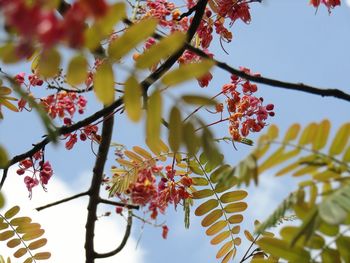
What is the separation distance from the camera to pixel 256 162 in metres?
1.73

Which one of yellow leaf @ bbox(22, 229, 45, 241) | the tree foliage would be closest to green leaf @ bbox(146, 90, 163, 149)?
the tree foliage

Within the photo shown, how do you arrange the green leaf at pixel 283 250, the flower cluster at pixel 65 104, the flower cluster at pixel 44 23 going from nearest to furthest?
the flower cluster at pixel 44 23 < the green leaf at pixel 283 250 < the flower cluster at pixel 65 104

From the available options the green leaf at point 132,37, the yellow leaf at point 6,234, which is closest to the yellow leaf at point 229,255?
the yellow leaf at point 6,234

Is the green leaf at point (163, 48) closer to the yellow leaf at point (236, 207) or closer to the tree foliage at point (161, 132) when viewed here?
the tree foliage at point (161, 132)

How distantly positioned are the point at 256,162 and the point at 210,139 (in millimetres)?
140

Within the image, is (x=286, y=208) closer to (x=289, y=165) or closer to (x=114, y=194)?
(x=289, y=165)

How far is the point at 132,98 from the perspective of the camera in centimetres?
171

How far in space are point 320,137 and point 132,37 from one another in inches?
26.4

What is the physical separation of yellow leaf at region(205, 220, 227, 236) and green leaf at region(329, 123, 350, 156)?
1613mm

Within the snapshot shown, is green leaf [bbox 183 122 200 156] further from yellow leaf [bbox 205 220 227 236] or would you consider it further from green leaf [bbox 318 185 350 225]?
yellow leaf [bbox 205 220 227 236]

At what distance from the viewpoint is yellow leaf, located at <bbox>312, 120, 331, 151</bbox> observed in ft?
6.31

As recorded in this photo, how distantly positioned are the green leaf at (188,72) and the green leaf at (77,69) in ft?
0.78

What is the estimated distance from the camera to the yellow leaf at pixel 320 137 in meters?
1.92

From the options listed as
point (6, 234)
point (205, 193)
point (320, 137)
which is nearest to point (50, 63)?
point (320, 137)
